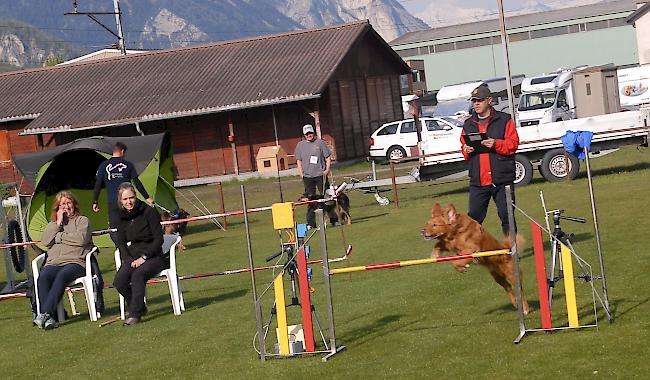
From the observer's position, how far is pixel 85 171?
24.7 m

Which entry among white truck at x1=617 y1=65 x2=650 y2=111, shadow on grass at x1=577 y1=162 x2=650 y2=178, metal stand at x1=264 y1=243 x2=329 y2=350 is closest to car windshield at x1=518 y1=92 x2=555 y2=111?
white truck at x1=617 y1=65 x2=650 y2=111

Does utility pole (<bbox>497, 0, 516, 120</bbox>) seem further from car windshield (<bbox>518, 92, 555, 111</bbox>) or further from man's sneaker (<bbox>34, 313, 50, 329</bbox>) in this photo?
man's sneaker (<bbox>34, 313, 50, 329</bbox>)

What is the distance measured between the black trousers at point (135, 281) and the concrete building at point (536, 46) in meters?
76.9

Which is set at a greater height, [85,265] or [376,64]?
[376,64]

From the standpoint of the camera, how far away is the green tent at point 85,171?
76.5 feet

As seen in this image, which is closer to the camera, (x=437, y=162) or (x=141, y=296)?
(x=141, y=296)

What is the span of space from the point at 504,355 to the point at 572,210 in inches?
445

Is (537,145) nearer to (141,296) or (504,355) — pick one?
(141,296)

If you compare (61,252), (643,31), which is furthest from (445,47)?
(61,252)

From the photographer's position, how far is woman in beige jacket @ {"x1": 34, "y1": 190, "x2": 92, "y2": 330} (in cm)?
1362

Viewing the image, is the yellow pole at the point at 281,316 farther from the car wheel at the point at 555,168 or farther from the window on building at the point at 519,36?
the window on building at the point at 519,36

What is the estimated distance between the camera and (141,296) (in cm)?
1329

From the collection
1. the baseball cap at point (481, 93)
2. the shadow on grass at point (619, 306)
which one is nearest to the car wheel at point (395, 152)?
the baseball cap at point (481, 93)

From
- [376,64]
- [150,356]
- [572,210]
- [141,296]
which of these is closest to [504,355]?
[150,356]
